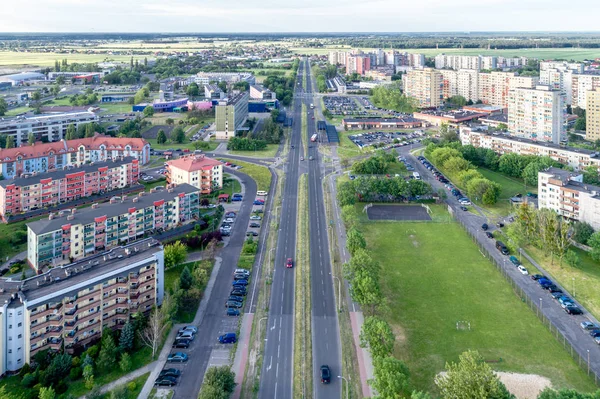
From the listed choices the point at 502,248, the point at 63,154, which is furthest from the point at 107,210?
the point at 502,248

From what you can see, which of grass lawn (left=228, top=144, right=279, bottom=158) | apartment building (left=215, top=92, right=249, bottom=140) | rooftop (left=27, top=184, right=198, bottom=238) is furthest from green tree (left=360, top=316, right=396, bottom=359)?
apartment building (left=215, top=92, right=249, bottom=140)

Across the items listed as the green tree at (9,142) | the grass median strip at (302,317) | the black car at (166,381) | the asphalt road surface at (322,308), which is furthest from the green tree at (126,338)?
the green tree at (9,142)

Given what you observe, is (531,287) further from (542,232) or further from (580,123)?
(580,123)

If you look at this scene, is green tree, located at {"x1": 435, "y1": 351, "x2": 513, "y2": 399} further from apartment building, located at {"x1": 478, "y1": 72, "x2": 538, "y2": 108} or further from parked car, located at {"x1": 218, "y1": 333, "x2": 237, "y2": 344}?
apartment building, located at {"x1": 478, "y1": 72, "x2": 538, "y2": 108}

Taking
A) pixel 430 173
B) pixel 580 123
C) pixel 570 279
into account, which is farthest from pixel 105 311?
pixel 580 123

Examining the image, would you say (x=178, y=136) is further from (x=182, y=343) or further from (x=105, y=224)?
(x=182, y=343)
